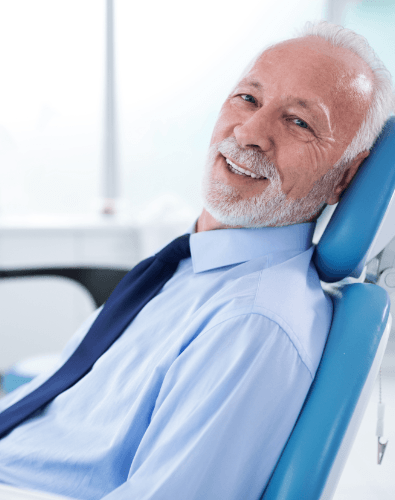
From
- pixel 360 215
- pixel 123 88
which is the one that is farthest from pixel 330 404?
pixel 123 88

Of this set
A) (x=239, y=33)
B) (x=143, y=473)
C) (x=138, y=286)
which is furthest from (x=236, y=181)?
(x=239, y=33)

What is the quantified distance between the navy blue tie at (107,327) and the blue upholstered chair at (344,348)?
0.35 metres

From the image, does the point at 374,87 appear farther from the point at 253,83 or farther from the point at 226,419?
the point at 226,419

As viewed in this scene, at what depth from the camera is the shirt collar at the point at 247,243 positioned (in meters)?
0.95

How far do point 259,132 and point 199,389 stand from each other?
520mm

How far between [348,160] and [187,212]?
1935mm

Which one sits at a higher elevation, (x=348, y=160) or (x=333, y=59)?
(x=333, y=59)

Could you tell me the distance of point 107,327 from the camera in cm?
107

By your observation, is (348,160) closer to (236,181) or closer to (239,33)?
(236,181)

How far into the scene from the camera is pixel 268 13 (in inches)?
118

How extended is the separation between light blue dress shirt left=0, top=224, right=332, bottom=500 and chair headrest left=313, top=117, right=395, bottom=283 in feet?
0.17

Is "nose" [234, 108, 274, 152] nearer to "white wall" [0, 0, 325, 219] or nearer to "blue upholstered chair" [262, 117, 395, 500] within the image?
"blue upholstered chair" [262, 117, 395, 500]

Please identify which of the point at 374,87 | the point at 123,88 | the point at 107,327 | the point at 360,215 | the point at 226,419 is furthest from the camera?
the point at 123,88

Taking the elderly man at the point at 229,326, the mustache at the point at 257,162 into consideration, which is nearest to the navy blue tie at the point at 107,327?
the elderly man at the point at 229,326
